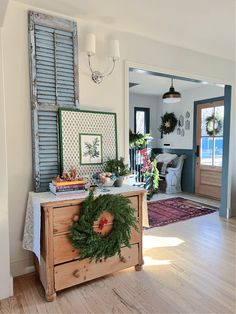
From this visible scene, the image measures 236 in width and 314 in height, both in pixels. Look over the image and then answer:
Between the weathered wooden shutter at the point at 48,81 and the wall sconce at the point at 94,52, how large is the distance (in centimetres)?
15

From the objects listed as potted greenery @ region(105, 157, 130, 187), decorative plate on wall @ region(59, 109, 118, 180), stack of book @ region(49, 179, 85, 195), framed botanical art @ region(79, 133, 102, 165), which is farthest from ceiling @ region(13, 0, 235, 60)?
stack of book @ region(49, 179, 85, 195)

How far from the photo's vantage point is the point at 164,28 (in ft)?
8.49

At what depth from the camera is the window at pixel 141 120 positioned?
622 cm

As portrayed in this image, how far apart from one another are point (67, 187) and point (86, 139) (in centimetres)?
56

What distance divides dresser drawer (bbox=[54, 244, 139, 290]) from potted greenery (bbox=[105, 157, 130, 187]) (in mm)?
Result: 637

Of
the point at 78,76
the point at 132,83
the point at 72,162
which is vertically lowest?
the point at 72,162

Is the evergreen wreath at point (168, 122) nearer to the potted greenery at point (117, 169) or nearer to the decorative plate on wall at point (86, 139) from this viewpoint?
the decorative plate on wall at point (86, 139)

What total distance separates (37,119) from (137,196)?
117 centimetres

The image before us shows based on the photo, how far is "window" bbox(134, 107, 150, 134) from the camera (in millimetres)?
6221

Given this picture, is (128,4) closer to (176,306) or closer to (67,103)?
(67,103)

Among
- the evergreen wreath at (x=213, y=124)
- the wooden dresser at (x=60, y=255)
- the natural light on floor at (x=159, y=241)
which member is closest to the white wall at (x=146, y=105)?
the evergreen wreath at (x=213, y=124)

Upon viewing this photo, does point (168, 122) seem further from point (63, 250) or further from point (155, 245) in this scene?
point (63, 250)

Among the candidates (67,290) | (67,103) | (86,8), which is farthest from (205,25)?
(67,290)

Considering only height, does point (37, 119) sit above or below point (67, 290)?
above
